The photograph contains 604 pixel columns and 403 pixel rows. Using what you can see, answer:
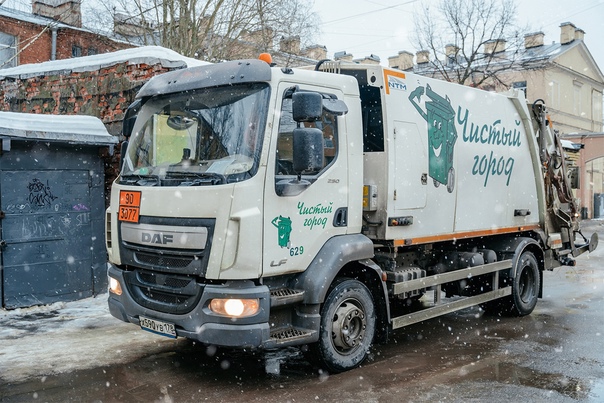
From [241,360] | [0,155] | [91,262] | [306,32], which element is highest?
[306,32]

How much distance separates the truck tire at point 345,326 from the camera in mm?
5562

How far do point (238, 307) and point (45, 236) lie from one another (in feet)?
16.2

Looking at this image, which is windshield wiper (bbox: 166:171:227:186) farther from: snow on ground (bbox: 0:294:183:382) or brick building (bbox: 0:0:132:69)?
brick building (bbox: 0:0:132:69)

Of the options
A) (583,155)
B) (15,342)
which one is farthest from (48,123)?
(583,155)

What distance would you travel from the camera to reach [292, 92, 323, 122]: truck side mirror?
16.6 ft

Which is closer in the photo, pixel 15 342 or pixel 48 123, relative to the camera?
pixel 15 342

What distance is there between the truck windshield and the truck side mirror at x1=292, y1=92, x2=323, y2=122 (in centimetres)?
26

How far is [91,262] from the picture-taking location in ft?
30.2

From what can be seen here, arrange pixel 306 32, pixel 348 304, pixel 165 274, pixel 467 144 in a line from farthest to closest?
pixel 306 32
pixel 467 144
pixel 348 304
pixel 165 274

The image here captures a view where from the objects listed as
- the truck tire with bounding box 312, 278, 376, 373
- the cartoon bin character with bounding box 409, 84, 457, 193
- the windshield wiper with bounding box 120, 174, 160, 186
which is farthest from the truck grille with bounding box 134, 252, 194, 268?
the cartoon bin character with bounding box 409, 84, 457, 193

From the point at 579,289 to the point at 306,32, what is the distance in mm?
17254

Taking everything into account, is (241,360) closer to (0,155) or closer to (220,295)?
(220,295)

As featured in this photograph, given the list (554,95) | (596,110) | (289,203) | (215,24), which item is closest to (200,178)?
(289,203)

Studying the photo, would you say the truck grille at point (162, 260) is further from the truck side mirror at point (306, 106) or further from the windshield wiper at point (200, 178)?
the truck side mirror at point (306, 106)
